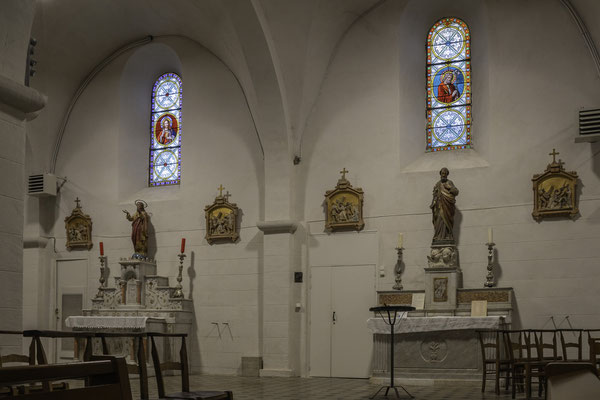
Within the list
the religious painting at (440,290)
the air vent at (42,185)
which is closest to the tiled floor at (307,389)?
the religious painting at (440,290)

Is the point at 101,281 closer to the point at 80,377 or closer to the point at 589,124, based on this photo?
the point at 589,124

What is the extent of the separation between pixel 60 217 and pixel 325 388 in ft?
27.0

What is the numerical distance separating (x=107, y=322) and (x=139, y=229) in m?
2.03

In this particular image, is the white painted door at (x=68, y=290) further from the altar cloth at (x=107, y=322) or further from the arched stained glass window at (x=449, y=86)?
the arched stained glass window at (x=449, y=86)

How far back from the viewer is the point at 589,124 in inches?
445

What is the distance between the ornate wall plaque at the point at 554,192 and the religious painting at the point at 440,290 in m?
1.80

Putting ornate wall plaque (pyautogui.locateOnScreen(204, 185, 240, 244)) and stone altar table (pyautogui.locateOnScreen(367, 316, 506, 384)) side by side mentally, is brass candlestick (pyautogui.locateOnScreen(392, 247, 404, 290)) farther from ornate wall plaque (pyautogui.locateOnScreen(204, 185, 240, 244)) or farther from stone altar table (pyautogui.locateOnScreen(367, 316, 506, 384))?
ornate wall plaque (pyautogui.locateOnScreen(204, 185, 240, 244))

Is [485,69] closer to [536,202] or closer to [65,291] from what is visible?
[536,202]

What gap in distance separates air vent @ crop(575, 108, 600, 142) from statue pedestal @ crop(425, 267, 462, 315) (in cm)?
288

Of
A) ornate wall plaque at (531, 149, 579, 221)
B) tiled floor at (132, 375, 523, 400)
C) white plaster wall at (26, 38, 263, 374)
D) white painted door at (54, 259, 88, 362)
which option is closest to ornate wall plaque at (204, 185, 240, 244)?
white plaster wall at (26, 38, 263, 374)

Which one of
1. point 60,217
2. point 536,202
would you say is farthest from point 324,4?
point 60,217

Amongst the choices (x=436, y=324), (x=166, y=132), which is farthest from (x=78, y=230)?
(x=436, y=324)

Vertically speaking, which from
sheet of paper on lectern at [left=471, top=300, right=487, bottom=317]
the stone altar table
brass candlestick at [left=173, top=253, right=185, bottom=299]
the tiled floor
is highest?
brass candlestick at [left=173, top=253, right=185, bottom=299]

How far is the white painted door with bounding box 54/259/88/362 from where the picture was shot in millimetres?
15758
